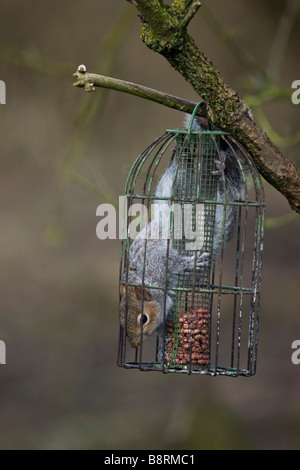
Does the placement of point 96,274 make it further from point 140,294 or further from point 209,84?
point 209,84

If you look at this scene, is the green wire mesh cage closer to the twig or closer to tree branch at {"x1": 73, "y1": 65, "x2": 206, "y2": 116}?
tree branch at {"x1": 73, "y1": 65, "x2": 206, "y2": 116}

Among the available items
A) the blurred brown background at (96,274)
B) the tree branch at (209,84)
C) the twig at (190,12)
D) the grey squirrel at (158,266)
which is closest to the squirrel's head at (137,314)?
the grey squirrel at (158,266)

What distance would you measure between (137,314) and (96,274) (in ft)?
13.7

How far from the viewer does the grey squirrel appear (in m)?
2.86

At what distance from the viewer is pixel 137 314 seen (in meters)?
2.87

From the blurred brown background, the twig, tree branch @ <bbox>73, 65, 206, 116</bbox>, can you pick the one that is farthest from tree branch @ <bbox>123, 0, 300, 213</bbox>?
the blurred brown background

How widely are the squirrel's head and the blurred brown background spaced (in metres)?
2.62

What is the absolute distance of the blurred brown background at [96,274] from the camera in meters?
5.85

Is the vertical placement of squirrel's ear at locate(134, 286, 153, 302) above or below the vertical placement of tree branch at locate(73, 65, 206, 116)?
below

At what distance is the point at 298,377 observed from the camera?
632 cm

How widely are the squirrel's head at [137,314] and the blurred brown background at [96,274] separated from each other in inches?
103

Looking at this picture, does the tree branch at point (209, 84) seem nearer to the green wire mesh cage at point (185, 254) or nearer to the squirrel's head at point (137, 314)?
the green wire mesh cage at point (185, 254)

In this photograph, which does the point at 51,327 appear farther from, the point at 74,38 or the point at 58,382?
the point at 74,38

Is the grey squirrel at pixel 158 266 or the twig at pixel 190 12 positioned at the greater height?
the twig at pixel 190 12
